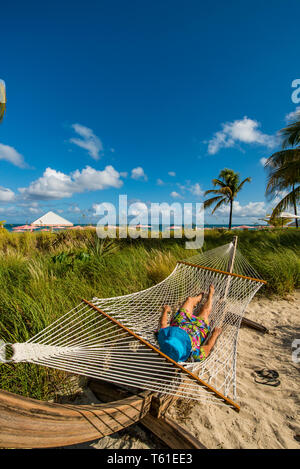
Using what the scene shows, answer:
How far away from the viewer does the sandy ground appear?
1160mm

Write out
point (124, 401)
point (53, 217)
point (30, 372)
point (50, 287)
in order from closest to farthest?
point (124, 401) → point (30, 372) → point (50, 287) → point (53, 217)

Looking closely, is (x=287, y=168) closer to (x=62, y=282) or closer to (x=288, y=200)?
(x=288, y=200)

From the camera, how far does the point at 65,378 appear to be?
1.48 metres

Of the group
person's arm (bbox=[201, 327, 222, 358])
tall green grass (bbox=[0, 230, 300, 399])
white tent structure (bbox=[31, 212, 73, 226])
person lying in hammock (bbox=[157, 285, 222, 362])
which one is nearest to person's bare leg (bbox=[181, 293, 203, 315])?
person lying in hammock (bbox=[157, 285, 222, 362])

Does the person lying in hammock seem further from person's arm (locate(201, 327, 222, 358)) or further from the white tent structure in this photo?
the white tent structure

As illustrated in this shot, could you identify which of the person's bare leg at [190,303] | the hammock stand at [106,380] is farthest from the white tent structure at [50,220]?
the hammock stand at [106,380]

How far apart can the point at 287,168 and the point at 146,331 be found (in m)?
6.79

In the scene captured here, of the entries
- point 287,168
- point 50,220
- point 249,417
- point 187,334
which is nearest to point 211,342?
point 187,334

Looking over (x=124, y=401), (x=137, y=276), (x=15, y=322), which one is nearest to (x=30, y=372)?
(x=15, y=322)

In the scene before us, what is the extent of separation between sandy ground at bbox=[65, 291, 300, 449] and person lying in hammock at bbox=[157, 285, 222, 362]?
12.6 inches

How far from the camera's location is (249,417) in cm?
130
